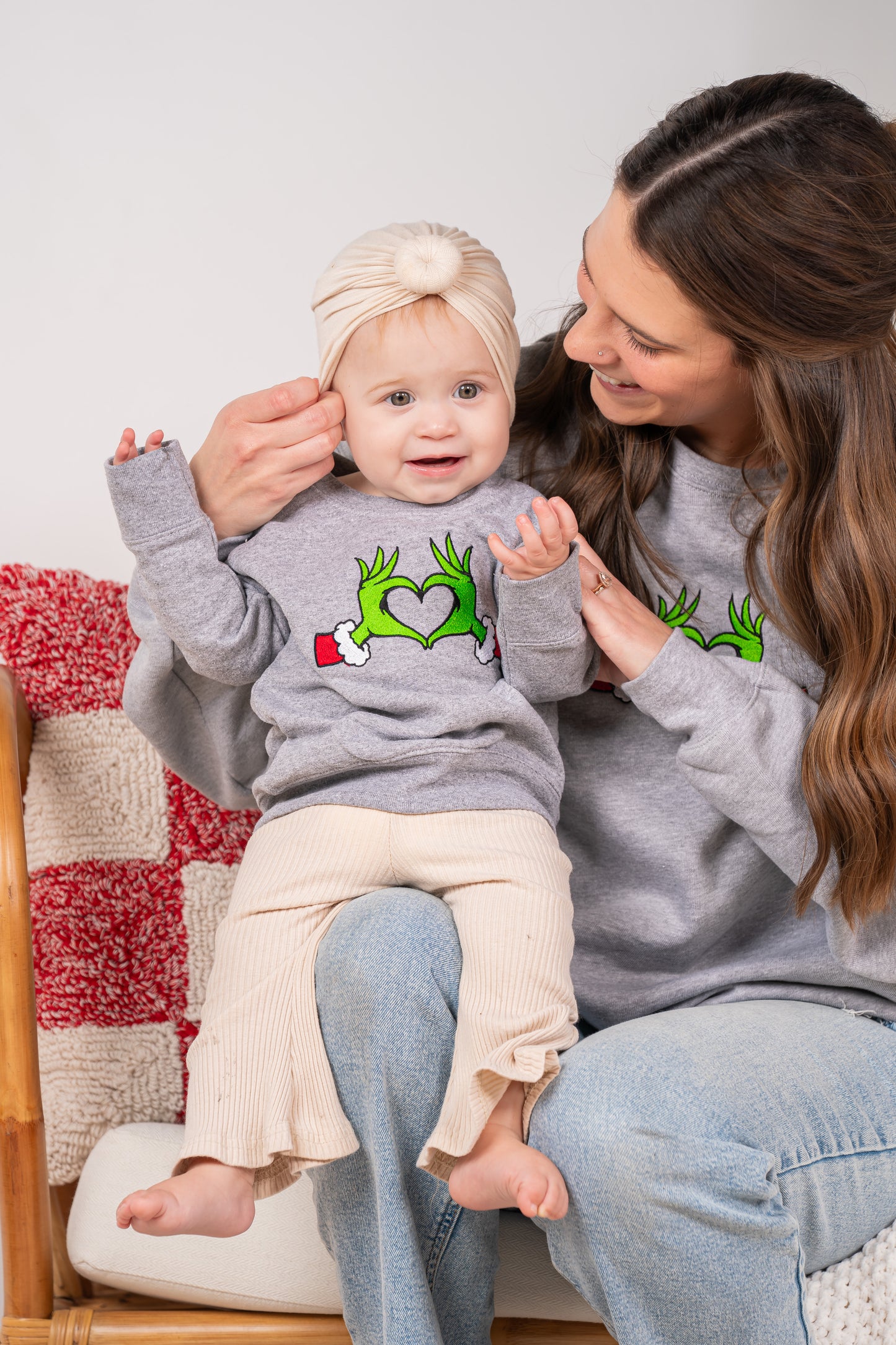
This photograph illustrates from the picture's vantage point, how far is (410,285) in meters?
1.13

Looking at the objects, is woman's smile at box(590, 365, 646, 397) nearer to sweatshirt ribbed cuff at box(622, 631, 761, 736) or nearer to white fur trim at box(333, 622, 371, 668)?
sweatshirt ribbed cuff at box(622, 631, 761, 736)

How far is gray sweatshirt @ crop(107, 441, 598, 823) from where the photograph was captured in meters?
1.14

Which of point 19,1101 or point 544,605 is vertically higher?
point 544,605

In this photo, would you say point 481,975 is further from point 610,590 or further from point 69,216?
point 69,216

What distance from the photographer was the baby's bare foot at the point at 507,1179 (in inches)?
36.9

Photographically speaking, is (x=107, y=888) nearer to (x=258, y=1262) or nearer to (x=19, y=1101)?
(x=19, y=1101)

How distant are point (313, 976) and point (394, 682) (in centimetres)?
29

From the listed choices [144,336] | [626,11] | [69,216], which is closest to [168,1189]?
[144,336]

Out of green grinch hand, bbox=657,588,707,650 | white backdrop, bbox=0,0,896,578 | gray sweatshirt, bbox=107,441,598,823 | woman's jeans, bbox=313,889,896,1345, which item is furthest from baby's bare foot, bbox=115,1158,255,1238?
white backdrop, bbox=0,0,896,578

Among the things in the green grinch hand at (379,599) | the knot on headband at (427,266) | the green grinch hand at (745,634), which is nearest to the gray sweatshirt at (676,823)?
the green grinch hand at (745,634)

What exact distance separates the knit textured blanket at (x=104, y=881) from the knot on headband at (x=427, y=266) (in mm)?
577

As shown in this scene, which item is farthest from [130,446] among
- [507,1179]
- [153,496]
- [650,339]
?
[507,1179]

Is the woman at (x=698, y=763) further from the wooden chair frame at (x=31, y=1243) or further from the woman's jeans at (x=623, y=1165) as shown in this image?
the wooden chair frame at (x=31, y=1243)

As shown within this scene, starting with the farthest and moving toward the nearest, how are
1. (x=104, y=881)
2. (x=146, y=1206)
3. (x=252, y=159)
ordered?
(x=252, y=159), (x=104, y=881), (x=146, y=1206)
